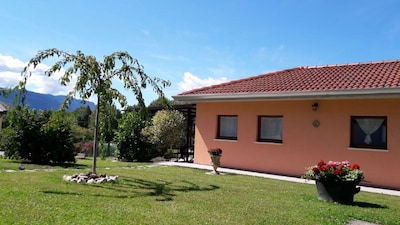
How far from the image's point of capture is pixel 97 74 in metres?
8.71

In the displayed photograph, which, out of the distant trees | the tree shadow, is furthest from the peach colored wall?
the distant trees

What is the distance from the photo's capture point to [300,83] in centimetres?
1266

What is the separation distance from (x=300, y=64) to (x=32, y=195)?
1387 cm

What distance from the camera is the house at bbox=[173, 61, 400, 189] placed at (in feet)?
34.0

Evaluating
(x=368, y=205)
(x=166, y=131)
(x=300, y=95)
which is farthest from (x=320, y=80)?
(x=166, y=131)

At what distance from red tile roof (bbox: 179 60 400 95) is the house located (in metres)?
0.03

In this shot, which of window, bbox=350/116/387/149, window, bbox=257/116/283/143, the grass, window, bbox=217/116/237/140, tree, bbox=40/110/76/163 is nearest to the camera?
the grass

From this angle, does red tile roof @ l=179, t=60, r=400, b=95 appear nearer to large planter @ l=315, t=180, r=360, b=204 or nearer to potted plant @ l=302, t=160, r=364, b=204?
potted plant @ l=302, t=160, r=364, b=204

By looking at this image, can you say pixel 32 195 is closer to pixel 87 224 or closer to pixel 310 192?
pixel 87 224

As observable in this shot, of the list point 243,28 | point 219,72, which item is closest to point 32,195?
point 243,28

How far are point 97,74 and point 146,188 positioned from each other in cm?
311

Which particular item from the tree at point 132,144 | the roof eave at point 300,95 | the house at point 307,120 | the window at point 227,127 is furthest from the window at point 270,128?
the tree at point 132,144

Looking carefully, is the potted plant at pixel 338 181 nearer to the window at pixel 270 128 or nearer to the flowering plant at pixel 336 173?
the flowering plant at pixel 336 173

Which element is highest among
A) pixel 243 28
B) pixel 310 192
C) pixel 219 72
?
pixel 243 28
